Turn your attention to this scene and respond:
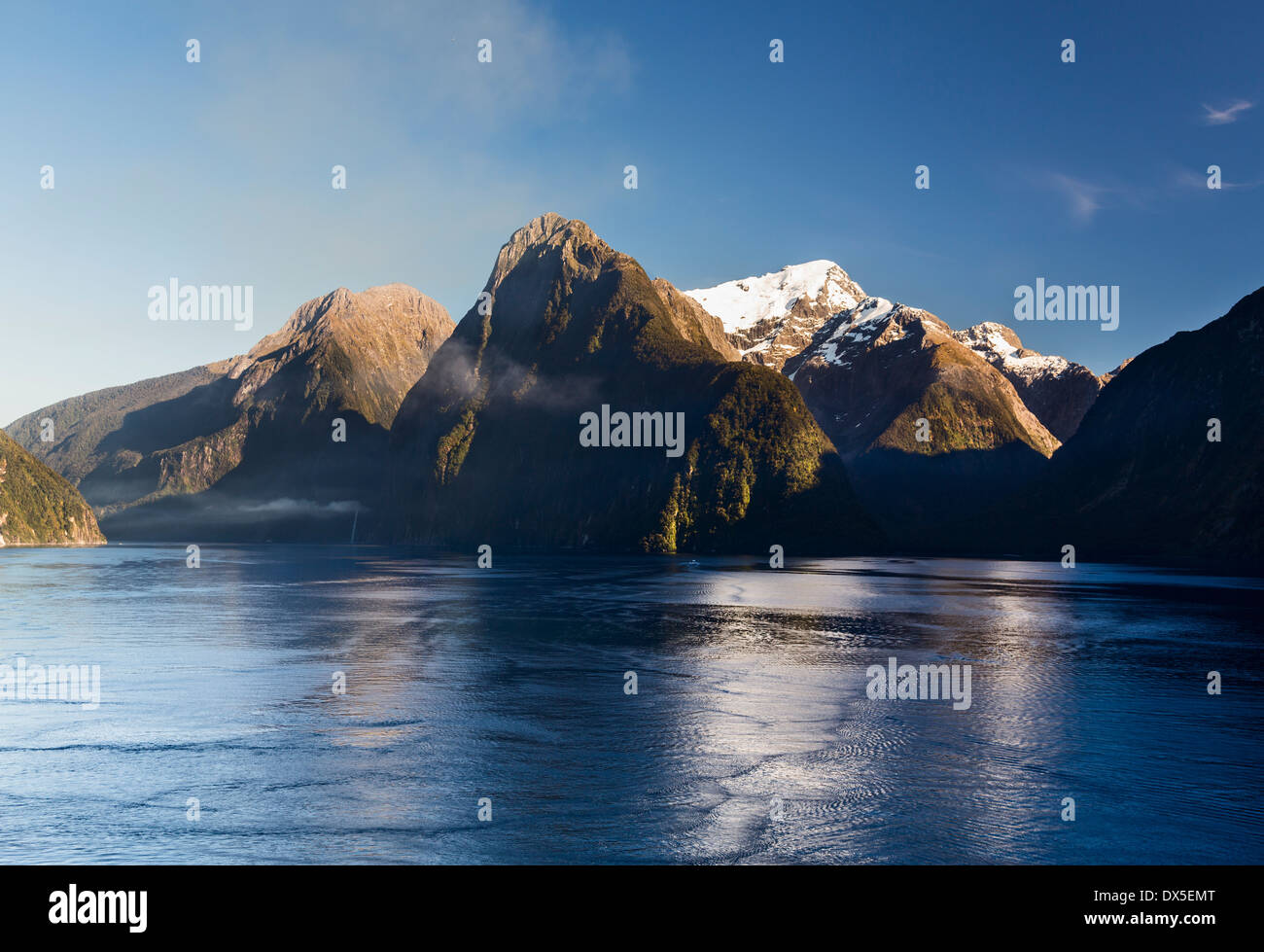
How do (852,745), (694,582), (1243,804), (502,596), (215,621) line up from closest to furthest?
(1243,804)
(852,745)
(215,621)
(502,596)
(694,582)

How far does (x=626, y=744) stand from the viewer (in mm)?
36375

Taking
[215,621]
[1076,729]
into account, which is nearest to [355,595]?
[215,621]

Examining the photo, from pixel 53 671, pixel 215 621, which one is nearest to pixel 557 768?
pixel 53 671

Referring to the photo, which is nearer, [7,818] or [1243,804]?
[7,818]

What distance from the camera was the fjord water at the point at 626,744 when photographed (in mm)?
25438

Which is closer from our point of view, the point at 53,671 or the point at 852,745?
the point at 852,745

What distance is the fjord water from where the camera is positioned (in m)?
25.4

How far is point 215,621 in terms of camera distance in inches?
3125

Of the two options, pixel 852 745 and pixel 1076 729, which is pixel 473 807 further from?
pixel 1076 729

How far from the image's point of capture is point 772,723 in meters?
40.6
